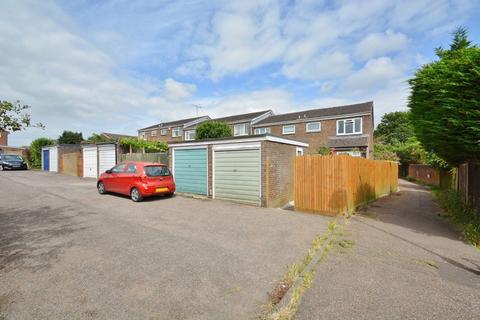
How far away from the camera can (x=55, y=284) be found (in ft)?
11.7

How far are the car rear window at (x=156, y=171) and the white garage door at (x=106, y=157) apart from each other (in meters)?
9.16

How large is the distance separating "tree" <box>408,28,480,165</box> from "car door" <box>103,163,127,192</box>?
10958mm

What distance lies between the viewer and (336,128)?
24.2 metres

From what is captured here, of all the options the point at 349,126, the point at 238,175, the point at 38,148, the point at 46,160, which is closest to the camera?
the point at 238,175

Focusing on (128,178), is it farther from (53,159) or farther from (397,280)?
(53,159)

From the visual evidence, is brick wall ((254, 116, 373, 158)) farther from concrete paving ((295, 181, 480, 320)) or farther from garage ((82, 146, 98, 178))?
concrete paving ((295, 181, 480, 320))

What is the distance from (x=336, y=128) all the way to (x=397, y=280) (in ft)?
72.4

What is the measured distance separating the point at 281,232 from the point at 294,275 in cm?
237

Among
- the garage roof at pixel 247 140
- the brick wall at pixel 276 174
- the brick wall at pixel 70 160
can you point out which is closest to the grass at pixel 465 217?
the brick wall at pixel 276 174

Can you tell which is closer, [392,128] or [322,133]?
[322,133]

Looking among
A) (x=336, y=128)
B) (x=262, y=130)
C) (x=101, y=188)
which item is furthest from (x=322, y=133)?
(x=101, y=188)

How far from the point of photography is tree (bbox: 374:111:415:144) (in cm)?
4903

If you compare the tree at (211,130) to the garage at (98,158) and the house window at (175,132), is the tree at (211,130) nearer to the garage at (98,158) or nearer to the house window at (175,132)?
the garage at (98,158)

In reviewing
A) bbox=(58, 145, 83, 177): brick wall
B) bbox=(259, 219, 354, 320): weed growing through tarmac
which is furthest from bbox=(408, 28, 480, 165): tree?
bbox=(58, 145, 83, 177): brick wall
